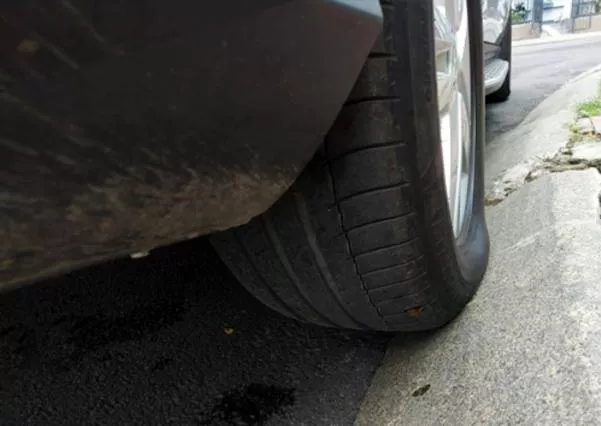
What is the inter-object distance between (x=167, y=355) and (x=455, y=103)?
765 millimetres

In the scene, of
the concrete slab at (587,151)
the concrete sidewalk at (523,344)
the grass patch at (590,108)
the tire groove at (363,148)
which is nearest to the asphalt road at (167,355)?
the concrete sidewalk at (523,344)

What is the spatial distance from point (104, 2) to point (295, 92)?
0.22 meters

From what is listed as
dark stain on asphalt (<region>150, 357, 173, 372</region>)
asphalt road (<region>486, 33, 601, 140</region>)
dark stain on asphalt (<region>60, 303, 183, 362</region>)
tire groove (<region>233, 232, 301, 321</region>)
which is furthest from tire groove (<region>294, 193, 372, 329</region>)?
asphalt road (<region>486, 33, 601, 140</region>)

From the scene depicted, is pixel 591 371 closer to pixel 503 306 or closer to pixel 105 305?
pixel 503 306

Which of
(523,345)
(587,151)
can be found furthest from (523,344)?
(587,151)

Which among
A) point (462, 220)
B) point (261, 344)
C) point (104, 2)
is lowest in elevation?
point (261, 344)

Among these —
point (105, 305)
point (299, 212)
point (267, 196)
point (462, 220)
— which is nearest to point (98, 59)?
point (267, 196)

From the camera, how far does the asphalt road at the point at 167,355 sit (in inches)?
44.0

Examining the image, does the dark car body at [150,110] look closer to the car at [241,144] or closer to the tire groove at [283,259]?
the car at [241,144]

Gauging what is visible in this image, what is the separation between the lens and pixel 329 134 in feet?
2.50

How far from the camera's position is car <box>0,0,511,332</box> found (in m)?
0.48

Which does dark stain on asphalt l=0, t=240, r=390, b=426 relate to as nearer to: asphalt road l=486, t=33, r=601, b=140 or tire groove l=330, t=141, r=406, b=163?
tire groove l=330, t=141, r=406, b=163

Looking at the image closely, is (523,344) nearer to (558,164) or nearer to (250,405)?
(250,405)

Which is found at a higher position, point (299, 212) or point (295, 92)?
point (295, 92)
